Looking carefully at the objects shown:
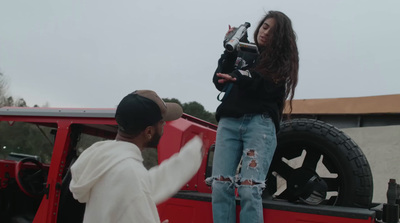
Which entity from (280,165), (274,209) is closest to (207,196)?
(274,209)

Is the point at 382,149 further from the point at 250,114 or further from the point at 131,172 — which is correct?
the point at 131,172

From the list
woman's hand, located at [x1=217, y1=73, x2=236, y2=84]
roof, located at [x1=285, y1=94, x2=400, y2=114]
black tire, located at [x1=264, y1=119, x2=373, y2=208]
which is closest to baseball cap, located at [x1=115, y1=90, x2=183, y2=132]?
woman's hand, located at [x1=217, y1=73, x2=236, y2=84]

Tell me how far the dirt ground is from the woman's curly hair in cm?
676

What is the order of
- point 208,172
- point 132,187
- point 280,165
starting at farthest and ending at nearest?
point 208,172 < point 280,165 < point 132,187

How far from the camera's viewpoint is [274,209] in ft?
7.01

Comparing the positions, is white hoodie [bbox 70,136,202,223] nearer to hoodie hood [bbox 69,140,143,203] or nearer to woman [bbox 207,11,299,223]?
hoodie hood [bbox 69,140,143,203]

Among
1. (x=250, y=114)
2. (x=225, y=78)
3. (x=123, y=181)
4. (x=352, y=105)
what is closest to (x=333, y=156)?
(x=250, y=114)

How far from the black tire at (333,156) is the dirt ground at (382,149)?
20.8 ft

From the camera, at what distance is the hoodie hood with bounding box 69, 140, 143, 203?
1.25 meters

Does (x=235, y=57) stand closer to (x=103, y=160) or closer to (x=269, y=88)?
(x=269, y=88)

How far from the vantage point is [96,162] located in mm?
1274

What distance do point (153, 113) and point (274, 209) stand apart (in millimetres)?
1110

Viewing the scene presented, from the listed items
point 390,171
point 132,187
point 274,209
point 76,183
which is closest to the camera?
point 132,187

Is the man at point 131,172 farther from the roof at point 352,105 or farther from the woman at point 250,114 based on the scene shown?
the roof at point 352,105
